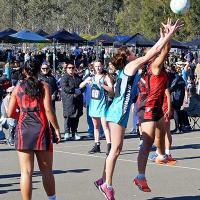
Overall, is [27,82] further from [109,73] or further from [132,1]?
[132,1]

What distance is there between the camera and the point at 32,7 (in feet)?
233

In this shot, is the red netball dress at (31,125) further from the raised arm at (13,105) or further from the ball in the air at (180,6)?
the ball in the air at (180,6)

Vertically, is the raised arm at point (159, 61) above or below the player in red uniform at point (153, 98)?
above

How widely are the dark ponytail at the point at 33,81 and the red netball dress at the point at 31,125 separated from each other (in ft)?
0.16

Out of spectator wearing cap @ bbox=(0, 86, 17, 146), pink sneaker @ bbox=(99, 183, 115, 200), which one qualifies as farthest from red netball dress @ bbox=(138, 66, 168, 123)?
spectator wearing cap @ bbox=(0, 86, 17, 146)

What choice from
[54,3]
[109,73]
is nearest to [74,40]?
[109,73]

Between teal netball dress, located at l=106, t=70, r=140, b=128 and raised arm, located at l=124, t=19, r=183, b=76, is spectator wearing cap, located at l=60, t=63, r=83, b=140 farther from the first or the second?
raised arm, located at l=124, t=19, r=183, b=76

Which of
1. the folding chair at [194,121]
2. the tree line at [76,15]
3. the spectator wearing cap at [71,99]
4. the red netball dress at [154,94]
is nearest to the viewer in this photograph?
the red netball dress at [154,94]

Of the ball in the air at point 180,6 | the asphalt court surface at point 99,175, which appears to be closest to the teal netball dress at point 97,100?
the asphalt court surface at point 99,175

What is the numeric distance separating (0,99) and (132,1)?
55318 mm

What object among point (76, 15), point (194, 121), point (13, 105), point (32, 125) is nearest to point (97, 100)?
point (194, 121)

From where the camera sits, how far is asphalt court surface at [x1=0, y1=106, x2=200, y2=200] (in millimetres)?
8688

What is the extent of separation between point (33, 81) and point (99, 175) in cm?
322

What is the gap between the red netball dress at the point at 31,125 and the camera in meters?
7.19
